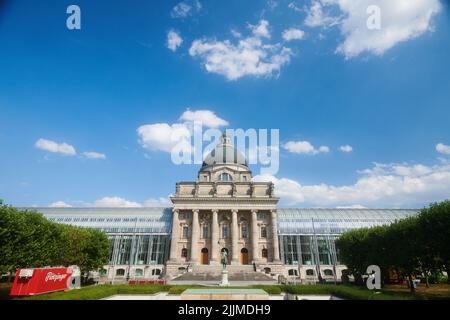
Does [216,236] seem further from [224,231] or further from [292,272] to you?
[292,272]

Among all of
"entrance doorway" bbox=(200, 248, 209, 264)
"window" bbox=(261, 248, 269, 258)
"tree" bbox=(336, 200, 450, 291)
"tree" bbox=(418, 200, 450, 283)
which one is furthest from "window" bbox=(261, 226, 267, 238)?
"tree" bbox=(418, 200, 450, 283)

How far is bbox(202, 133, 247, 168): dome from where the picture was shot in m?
80.5

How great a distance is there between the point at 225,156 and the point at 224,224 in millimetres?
19386

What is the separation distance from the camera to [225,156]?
81000mm

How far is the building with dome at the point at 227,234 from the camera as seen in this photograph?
67450mm

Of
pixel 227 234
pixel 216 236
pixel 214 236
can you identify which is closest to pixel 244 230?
pixel 227 234

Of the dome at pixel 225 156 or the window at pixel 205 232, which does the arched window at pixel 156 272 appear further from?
the dome at pixel 225 156

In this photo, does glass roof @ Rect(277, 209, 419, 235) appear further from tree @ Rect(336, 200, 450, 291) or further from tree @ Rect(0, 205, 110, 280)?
tree @ Rect(0, 205, 110, 280)

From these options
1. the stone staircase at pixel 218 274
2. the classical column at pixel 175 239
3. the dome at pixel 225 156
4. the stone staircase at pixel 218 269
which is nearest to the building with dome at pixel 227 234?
the classical column at pixel 175 239

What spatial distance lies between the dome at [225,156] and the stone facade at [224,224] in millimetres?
8450

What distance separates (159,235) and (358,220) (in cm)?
5282
